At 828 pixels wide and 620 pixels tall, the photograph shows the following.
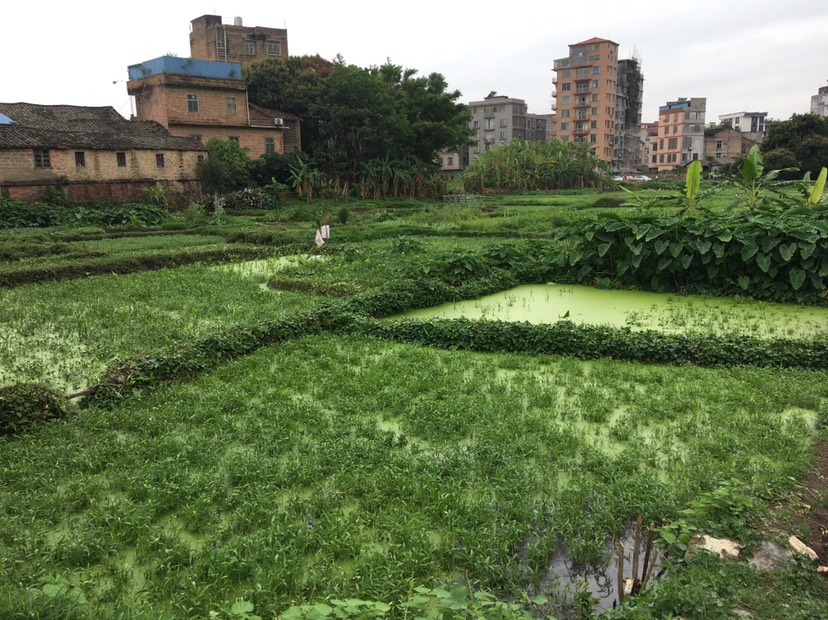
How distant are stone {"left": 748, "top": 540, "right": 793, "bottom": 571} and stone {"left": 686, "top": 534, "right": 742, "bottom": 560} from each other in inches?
3.7

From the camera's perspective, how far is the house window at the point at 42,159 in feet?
82.7

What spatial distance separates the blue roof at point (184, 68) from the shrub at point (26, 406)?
31118mm

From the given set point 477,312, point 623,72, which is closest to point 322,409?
point 477,312

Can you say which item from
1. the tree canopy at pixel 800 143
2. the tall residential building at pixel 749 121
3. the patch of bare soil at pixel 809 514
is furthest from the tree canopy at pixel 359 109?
the tall residential building at pixel 749 121

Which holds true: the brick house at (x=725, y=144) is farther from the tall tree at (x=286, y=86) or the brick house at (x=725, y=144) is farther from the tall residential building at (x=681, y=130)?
the tall tree at (x=286, y=86)

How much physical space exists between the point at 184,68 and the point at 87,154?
30.6 feet

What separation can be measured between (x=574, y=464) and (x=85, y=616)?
3278 mm

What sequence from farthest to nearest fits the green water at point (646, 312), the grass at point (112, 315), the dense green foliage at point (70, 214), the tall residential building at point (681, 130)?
the tall residential building at point (681, 130) → the dense green foliage at point (70, 214) → the green water at point (646, 312) → the grass at point (112, 315)

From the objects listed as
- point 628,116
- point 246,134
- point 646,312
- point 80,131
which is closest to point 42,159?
point 80,131

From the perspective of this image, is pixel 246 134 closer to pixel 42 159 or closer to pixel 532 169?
pixel 42 159

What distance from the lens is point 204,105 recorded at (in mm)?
33719

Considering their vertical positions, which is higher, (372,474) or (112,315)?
(112,315)

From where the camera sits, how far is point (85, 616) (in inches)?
119

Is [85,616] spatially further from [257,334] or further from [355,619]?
[257,334]
